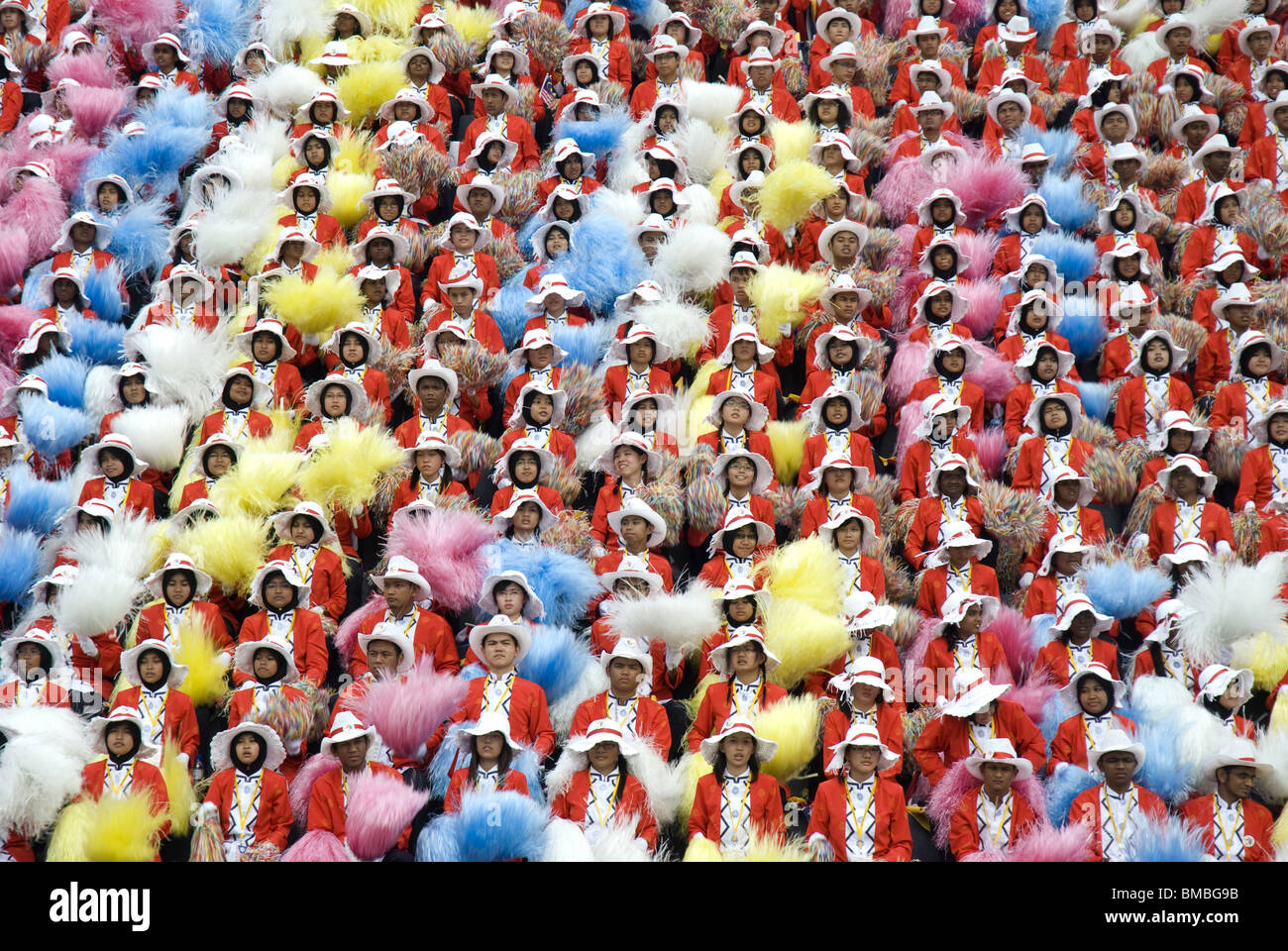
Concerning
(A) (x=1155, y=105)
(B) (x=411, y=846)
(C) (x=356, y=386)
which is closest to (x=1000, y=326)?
(A) (x=1155, y=105)

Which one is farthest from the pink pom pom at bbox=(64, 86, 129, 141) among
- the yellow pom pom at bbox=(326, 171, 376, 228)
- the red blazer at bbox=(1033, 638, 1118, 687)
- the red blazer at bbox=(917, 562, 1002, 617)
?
the red blazer at bbox=(1033, 638, 1118, 687)

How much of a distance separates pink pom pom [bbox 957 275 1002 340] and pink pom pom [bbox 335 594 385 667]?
13.7 feet

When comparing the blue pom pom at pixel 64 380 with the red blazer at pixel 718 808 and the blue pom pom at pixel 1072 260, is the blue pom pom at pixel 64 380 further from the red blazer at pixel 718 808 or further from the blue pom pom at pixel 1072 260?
the blue pom pom at pixel 1072 260

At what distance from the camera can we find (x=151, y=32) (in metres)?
11.3

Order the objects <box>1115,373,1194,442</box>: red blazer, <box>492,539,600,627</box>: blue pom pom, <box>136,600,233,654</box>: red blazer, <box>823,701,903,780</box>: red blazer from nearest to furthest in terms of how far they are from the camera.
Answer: <box>823,701,903,780</box>: red blazer < <box>136,600,233,654</box>: red blazer < <box>492,539,600,627</box>: blue pom pom < <box>1115,373,1194,442</box>: red blazer

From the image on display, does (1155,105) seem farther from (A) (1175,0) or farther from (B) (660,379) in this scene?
(B) (660,379)

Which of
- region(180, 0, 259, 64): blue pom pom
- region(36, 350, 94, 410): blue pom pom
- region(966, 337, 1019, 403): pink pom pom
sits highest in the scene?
region(180, 0, 259, 64): blue pom pom

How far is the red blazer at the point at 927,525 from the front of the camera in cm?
734

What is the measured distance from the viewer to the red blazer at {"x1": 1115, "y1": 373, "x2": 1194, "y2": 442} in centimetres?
821

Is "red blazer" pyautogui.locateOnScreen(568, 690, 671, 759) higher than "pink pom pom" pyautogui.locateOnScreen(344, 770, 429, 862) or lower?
higher

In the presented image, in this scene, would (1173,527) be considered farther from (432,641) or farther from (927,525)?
(432,641)

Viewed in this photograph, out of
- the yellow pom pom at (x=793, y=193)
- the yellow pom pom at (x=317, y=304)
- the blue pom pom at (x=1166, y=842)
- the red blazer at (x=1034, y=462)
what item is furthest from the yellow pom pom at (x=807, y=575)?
the yellow pom pom at (x=317, y=304)

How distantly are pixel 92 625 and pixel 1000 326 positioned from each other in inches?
219

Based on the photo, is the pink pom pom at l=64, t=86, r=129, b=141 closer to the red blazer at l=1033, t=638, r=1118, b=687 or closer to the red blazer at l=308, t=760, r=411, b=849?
the red blazer at l=308, t=760, r=411, b=849
